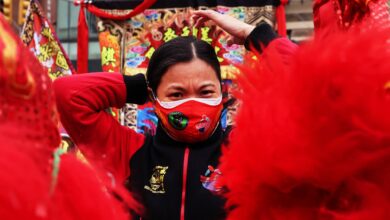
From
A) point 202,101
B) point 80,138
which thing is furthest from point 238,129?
point 80,138

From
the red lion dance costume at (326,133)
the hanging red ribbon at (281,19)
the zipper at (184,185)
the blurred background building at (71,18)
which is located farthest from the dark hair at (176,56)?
the blurred background building at (71,18)

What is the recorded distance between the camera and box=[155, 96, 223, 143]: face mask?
3.84 ft

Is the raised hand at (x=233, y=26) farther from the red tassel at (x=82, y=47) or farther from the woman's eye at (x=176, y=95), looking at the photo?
the red tassel at (x=82, y=47)

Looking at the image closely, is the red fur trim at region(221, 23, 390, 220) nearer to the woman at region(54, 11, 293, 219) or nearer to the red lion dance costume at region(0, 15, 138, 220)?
the red lion dance costume at region(0, 15, 138, 220)

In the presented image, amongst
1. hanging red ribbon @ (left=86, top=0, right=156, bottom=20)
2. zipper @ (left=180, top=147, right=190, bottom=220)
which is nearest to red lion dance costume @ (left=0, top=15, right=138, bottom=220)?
zipper @ (left=180, top=147, right=190, bottom=220)

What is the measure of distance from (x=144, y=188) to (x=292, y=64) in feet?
2.07

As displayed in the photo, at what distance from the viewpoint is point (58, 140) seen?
597 millimetres

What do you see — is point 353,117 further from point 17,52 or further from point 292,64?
point 17,52

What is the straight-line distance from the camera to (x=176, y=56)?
1.21 meters

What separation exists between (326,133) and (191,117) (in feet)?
1.93

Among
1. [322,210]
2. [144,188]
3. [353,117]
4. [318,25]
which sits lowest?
[144,188]

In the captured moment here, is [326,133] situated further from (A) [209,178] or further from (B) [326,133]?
(A) [209,178]

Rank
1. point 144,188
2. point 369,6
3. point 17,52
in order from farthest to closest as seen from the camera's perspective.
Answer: point 144,188 < point 369,6 < point 17,52

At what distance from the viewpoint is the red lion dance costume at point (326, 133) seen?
0.59m
